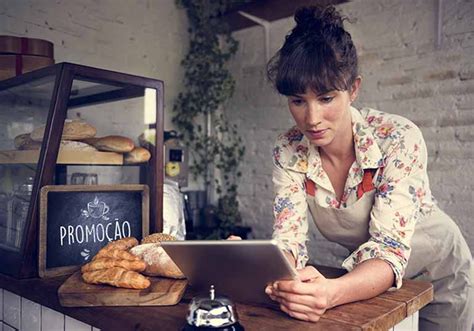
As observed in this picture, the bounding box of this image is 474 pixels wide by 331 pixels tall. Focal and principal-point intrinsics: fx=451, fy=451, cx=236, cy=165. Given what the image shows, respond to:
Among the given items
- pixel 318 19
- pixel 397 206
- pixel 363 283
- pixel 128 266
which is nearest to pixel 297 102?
pixel 318 19

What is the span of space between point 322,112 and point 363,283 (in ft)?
1.52

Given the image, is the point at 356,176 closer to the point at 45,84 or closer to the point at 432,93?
the point at 45,84

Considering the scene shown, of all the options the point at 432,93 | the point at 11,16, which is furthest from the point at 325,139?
the point at 11,16

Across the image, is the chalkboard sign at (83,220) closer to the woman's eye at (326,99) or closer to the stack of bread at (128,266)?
the stack of bread at (128,266)

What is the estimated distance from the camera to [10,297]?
1229 millimetres

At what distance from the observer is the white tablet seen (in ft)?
2.59

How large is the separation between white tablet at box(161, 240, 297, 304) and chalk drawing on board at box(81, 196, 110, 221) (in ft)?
1.45

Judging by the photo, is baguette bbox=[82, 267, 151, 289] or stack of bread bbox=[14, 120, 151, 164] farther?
stack of bread bbox=[14, 120, 151, 164]

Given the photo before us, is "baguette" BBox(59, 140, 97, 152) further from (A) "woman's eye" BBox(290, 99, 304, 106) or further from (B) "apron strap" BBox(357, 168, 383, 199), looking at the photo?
(B) "apron strap" BBox(357, 168, 383, 199)

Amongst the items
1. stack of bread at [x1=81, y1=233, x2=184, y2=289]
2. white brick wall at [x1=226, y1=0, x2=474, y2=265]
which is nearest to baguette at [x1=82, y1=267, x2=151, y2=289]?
stack of bread at [x1=81, y1=233, x2=184, y2=289]

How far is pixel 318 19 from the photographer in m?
1.23

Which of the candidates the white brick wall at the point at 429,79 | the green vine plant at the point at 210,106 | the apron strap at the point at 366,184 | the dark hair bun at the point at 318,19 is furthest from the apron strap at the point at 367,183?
the green vine plant at the point at 210,106

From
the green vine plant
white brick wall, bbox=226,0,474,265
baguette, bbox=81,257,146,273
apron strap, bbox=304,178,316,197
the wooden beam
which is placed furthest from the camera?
the green vine plant

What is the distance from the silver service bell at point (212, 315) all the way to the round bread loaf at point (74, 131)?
2.39ft
